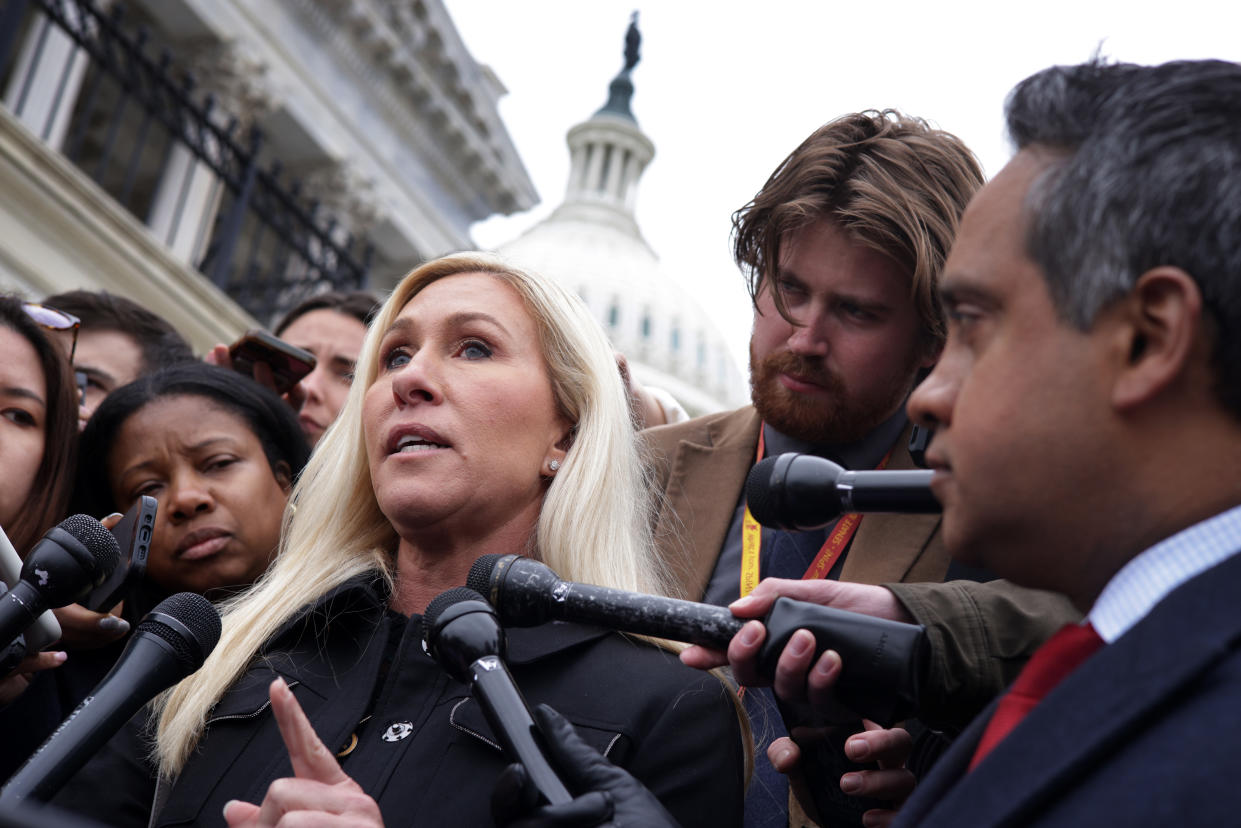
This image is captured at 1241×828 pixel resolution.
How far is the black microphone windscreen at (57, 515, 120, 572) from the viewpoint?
2.59m

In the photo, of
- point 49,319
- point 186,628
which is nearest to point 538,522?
point 186,628

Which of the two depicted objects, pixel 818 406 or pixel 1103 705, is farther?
pixel 818 406

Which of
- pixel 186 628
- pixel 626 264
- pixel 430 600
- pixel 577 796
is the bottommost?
pixel 626 264

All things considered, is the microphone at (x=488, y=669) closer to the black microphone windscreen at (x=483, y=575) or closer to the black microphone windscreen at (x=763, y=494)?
the black microphone windscreen at (x=483, y=575)

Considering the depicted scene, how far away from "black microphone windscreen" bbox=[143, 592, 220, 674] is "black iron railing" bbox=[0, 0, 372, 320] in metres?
10.3

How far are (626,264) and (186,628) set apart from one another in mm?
66101

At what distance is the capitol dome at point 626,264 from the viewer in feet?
212

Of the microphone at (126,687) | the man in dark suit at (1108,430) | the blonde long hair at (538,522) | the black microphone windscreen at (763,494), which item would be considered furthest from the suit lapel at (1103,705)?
the blonde long hair at (538,522)

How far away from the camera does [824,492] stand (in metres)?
2.50

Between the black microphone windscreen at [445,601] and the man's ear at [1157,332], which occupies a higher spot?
the man's ear at [1157,332]

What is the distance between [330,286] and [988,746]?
1640cm

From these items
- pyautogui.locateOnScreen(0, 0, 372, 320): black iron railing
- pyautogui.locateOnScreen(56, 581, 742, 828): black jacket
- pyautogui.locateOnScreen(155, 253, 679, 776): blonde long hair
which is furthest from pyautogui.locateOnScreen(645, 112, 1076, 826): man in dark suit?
pyautogui.locateOnScreen(0, 0, 372, 320): black iron railing

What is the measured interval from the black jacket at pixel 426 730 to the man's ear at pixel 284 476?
134cm

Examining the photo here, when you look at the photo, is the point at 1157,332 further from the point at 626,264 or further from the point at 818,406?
the point at 626,264
